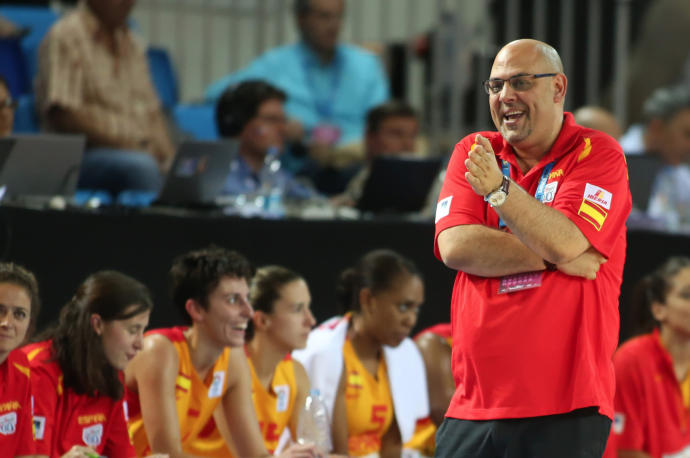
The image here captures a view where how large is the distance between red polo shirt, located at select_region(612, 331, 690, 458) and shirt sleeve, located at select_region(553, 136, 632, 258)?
8.13ft

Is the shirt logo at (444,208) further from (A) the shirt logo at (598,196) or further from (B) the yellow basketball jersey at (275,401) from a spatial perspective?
(B) the yellow basketball jersey at (275,401)

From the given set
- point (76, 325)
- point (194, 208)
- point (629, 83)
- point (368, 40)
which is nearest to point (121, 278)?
point (76, 325)

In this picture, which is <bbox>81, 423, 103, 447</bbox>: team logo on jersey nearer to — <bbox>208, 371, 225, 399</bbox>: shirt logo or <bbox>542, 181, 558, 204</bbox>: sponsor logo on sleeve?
<bbox>208, 371, 225, 399</bbox>: shirt logo

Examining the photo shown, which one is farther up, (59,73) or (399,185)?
(59,73)

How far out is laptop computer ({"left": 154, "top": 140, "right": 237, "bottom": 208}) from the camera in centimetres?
511

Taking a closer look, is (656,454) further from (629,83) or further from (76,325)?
(629,83)

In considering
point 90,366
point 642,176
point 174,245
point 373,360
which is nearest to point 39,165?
point 174,245

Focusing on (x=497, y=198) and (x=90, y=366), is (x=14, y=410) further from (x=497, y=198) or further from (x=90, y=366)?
(x=497, y=198)

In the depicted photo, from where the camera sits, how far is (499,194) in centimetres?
287

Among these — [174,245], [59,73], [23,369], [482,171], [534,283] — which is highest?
[59,73]

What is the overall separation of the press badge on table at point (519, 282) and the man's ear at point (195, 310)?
1585mm

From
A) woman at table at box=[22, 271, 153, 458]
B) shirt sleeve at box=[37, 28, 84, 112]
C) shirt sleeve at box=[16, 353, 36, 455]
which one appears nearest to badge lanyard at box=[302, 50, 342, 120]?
shirt sleeve at box=[37, 28, 84, 112]

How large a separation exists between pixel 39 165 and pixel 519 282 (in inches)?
96.6

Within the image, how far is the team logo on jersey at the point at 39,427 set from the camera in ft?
12.2
